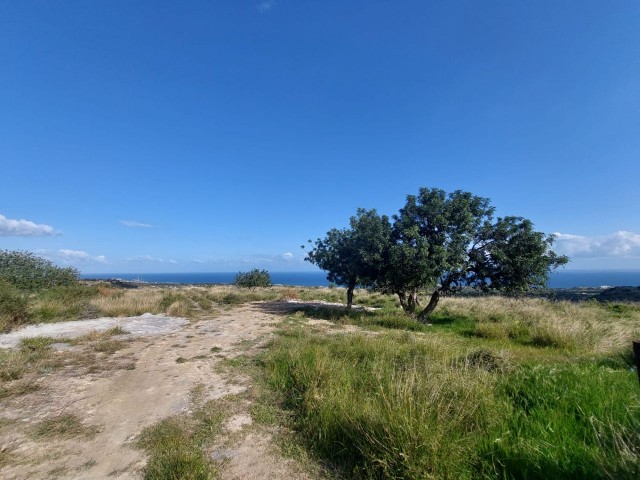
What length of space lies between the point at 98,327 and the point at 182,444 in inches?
405

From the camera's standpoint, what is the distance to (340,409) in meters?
4.29

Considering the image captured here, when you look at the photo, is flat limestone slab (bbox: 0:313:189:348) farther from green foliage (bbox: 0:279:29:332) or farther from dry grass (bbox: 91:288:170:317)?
dry grass (bbox: 91:288:170:317)

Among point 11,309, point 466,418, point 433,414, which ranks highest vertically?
point 11,309

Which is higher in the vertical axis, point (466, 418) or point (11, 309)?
point (11, 309)

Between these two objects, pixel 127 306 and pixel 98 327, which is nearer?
pixel 98 327

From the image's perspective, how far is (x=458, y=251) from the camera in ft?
43.3

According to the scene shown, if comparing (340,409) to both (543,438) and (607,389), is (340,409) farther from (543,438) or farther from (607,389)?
(607,389)

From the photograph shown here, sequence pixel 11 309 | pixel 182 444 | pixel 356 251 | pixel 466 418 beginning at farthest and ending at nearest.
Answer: pixel 356 251 < pixel 11 309 < pixel 466 418 < pixel 182 444

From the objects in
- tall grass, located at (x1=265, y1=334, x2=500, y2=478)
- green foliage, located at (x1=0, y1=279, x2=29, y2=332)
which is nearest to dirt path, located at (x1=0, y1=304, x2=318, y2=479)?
tall grass, located at (x1=265, y1=334, x2=500, y2=478)

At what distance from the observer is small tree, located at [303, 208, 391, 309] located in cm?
1403

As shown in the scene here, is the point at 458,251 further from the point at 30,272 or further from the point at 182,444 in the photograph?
the point at 30,272

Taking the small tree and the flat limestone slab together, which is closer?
the flat limestone slab

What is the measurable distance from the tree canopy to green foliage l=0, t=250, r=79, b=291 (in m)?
19.1

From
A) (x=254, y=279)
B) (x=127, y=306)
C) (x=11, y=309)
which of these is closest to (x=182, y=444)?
(x=11, y=309)
